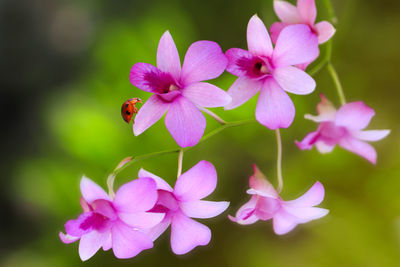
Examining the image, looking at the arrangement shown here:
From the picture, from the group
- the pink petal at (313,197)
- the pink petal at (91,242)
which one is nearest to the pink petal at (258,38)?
the pink petal at (313,197)

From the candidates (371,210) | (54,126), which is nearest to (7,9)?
(54,126)

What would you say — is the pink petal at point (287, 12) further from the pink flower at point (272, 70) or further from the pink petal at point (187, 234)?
the pink petal at point (187, 234)

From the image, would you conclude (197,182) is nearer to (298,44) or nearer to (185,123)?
(185,123)

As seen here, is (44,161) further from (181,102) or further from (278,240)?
(181,102)

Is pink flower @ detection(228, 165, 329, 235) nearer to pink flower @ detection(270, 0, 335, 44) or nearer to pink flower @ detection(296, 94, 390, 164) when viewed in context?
pink flower @ detection(296, 94, 390, 164)

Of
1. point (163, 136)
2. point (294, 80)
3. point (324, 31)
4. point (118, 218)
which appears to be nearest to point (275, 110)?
point (294, 80)

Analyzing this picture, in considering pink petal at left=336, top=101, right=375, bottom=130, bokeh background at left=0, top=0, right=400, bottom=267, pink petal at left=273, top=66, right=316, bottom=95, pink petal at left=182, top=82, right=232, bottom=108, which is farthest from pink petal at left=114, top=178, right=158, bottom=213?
bokeh background at left=0, top=0, right=400, bottom=267

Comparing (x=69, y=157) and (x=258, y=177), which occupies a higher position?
(x=258, y=177)
